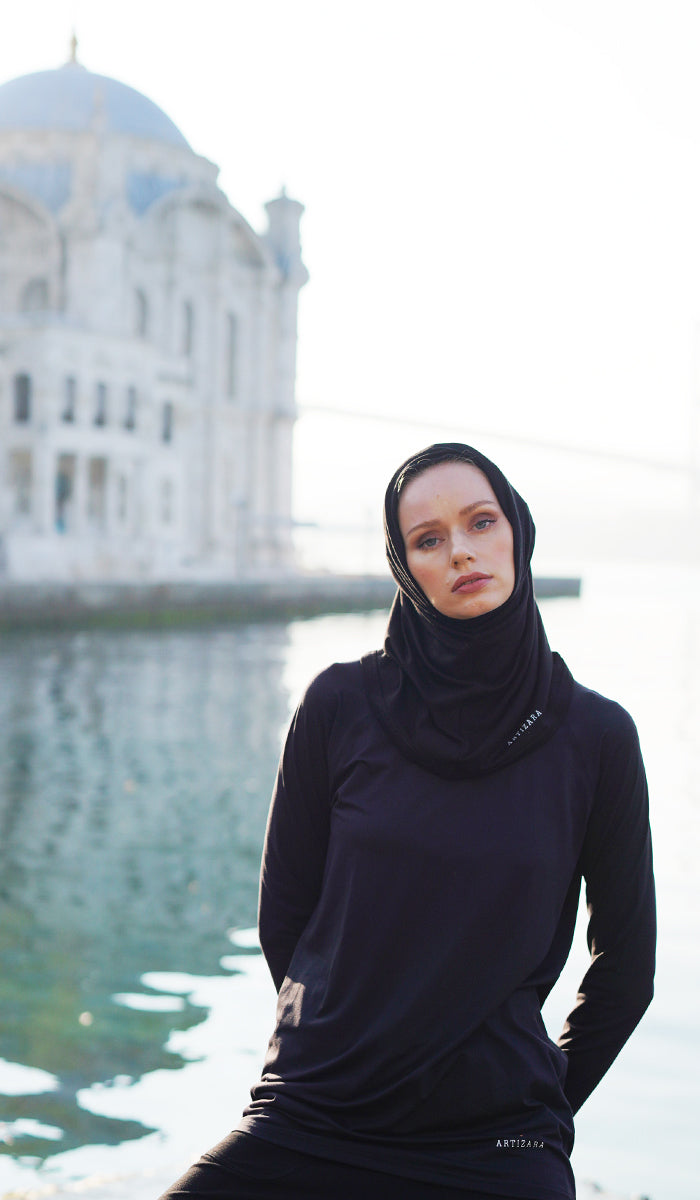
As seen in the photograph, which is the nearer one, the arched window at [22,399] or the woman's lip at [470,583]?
the woman's lip at [470,583]

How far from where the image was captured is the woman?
4.24 feet

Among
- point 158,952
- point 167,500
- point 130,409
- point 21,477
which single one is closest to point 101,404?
point 130,409

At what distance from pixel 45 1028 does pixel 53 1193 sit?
1827 mm

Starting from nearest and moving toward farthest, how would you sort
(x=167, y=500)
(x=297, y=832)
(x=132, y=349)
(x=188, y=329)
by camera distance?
1. (x=297, y=832)
2. (x=132, y=349)
3. (x=167, y=500)
4. (x=188, y=329)

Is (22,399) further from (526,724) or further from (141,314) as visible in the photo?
(526,724)

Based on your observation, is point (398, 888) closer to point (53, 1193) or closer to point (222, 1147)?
point (222, 1147)

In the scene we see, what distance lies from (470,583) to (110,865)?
4.38m

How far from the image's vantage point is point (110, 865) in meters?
5.46

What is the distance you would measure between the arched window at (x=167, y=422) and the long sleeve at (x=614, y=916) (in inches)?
1106

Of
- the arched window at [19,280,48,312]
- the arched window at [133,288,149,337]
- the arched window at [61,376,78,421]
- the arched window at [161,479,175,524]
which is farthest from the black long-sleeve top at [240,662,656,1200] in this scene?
the arched window at [133,288,149,337]

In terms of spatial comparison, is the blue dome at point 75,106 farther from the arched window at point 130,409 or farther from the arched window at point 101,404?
the arched window at point 101,404

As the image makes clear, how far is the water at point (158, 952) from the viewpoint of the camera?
3.04 m

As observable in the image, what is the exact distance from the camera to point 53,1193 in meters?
1.88

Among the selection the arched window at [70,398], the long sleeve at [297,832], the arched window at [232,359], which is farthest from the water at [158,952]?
the arched window at [232,359]
